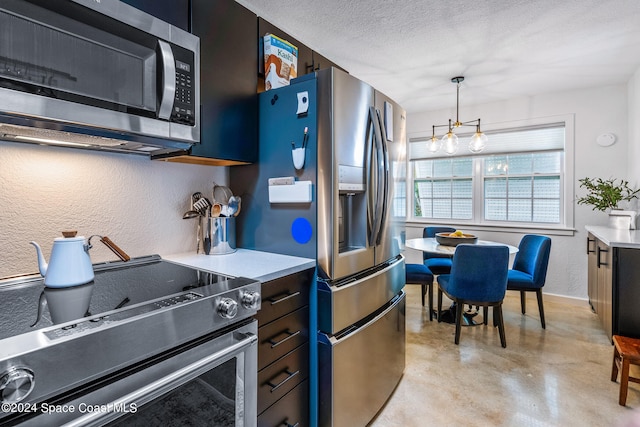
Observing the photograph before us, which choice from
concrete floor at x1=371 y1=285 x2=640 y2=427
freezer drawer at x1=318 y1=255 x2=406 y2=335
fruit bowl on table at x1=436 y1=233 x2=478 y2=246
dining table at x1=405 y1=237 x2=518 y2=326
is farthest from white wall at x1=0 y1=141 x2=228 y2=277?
fruit bowl on table at x1=436 y1=233 x2=478 y2=246

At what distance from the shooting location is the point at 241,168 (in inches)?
73.8

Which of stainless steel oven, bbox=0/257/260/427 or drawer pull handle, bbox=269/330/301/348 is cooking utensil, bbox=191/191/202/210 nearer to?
stainless steel oven, bbox=0/257/260/427

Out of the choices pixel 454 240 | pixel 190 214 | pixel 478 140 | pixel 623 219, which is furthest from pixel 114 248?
pixel 623 219

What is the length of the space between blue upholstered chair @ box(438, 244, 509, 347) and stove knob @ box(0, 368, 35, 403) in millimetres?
2581

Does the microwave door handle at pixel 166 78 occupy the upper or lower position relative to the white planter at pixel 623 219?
upper

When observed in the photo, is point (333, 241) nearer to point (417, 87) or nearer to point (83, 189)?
point (83, 189)

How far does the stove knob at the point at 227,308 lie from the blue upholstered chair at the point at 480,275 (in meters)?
2.07

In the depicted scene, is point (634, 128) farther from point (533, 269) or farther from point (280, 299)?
point (280, 299)

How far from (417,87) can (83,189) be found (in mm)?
3559

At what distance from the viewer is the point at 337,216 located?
150cm

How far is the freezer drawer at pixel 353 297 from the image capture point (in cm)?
147

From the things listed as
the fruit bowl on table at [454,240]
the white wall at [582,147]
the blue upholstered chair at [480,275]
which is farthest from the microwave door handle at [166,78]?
the white wall at [582,147]

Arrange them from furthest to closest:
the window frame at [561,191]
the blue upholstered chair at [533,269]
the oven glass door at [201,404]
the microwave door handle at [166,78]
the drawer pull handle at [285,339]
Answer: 1. the window frame at [561,191]
2. the blue upholstered chair at [533,269]
3. the drawer pull handle at [285,339]
4. the microwave door handle at [166,78]
5. the oven glass door at [201,404]

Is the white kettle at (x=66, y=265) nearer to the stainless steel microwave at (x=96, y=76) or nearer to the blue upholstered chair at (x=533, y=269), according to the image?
the stainless steel microwave at (x=96, y=76)
